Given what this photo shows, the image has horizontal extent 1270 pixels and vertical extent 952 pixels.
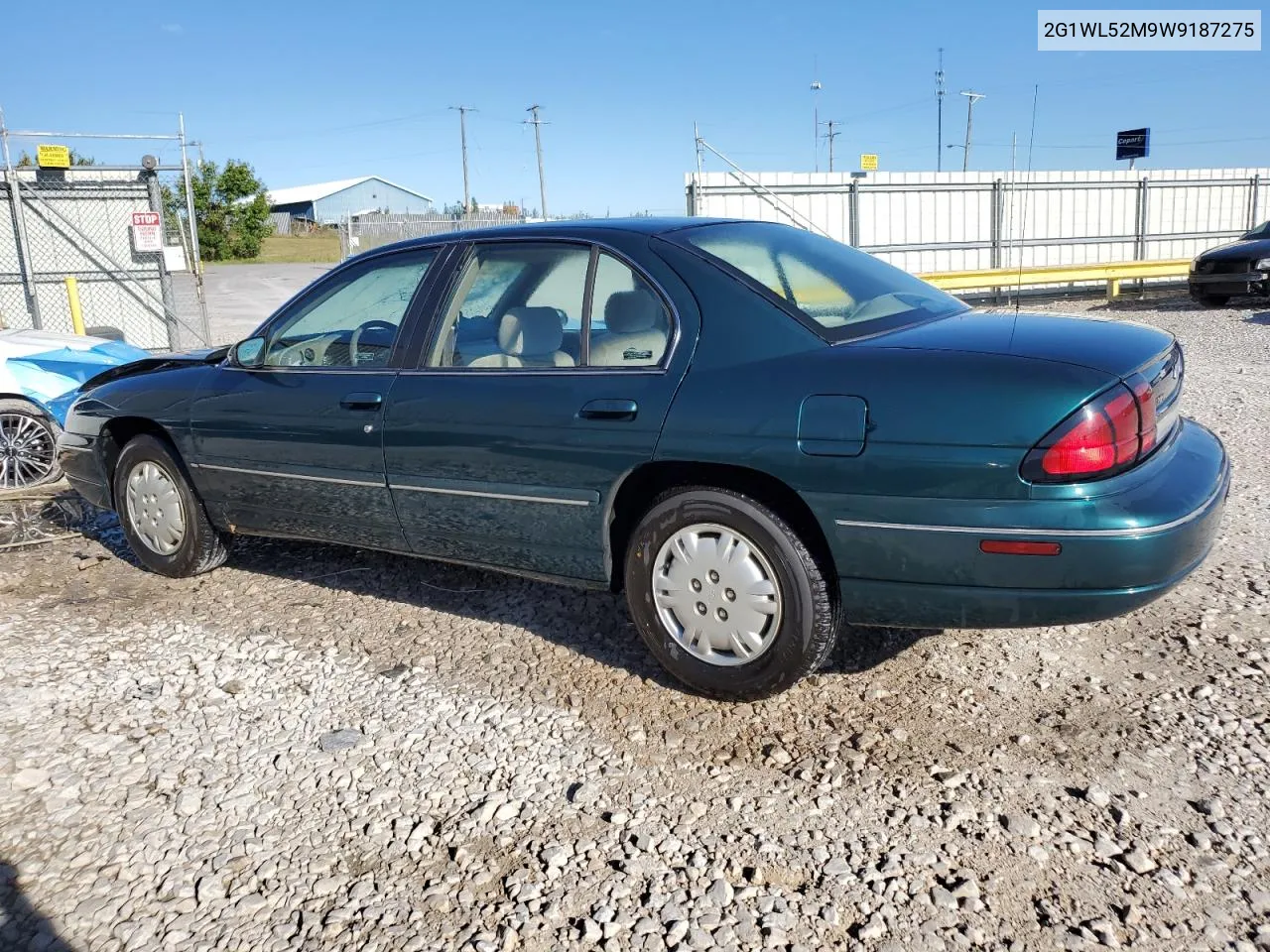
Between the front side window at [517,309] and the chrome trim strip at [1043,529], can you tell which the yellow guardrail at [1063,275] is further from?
the chrome trim strip at [1043,529]

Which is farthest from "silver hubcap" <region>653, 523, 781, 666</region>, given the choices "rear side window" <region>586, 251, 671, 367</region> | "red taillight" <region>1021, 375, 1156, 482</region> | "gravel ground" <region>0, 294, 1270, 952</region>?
"red taillight" <region>1021, 375, 1156, 482</region>

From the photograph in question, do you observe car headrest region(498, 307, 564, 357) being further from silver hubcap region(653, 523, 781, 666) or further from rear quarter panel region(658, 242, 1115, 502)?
silver hubcap region(653, 523, 781, 666)

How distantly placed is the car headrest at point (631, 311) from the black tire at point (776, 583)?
60cm

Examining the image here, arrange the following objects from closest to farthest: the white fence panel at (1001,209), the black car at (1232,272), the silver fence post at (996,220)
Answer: the black car at (1232,272) < the white fence panel at (1001,209) < the silver fence post at (996,220)

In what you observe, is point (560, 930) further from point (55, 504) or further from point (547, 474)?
point (55, 504)

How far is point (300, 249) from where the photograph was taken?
5184 centimetres

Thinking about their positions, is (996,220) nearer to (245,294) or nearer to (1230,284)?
(1230,284)

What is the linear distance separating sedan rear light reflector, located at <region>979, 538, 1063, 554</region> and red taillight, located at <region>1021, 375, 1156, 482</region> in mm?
182

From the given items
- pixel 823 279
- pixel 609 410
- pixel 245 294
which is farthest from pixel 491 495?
pixel 245 294

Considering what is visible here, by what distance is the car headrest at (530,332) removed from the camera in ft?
12.7

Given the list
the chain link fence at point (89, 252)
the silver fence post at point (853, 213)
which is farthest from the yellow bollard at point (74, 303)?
the silver fence post at point (853, 213)

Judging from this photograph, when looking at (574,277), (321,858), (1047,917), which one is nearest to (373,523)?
(574,277)

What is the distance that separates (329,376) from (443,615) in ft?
3.69

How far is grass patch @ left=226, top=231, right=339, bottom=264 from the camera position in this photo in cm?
4497
